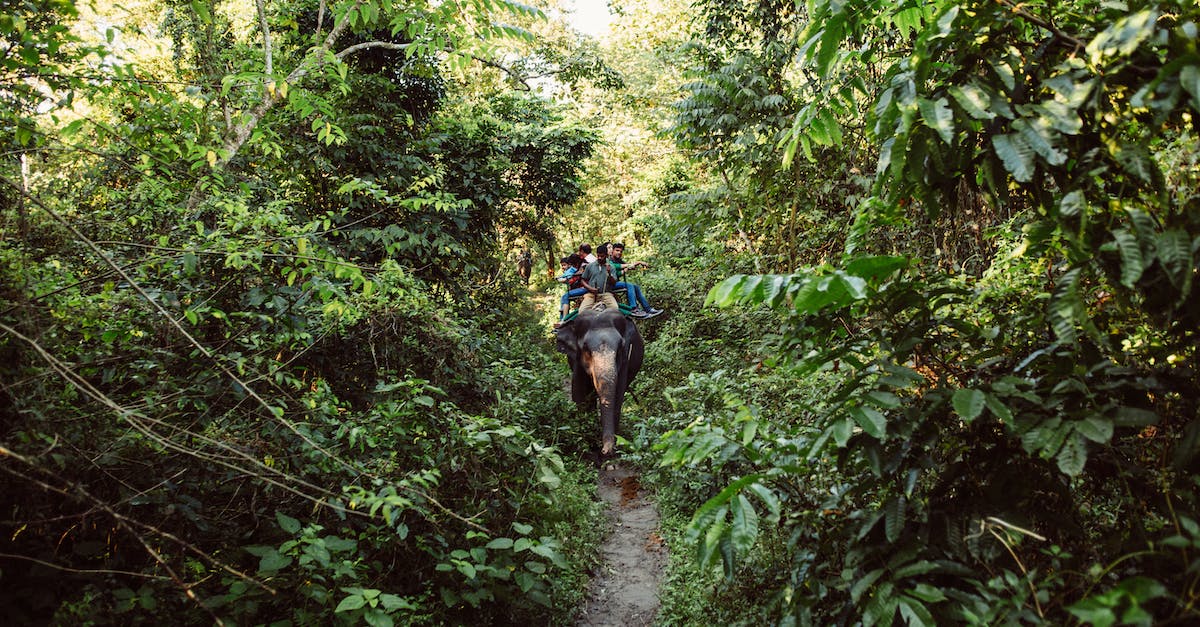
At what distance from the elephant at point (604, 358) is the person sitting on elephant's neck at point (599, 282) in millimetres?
223

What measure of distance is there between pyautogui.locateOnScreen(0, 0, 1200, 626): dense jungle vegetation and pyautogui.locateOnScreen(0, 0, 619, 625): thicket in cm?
3

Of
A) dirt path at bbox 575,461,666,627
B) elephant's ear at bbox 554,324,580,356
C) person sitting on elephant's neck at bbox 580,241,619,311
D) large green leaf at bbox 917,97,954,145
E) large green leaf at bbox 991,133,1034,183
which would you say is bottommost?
dirt path at bbox 575,461,666,627

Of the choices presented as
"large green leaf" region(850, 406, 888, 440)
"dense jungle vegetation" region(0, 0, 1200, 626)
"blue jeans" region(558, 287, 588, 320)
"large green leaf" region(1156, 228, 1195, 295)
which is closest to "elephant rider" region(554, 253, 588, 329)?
"blue jeans" region(558, 287, 588, 320)

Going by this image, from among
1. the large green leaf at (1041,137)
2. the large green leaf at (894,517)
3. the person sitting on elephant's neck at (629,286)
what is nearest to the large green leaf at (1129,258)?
the large green leaf at (1041,137)

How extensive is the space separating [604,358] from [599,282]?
1.42 metres

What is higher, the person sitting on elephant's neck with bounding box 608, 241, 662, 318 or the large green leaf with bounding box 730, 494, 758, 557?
the large green leaf with bounding box 730, 494, 758, 557

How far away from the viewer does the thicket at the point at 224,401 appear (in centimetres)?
266

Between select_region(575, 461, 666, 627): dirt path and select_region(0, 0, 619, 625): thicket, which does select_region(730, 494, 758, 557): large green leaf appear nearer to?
select_region(0, 0, 619, 625): thicket

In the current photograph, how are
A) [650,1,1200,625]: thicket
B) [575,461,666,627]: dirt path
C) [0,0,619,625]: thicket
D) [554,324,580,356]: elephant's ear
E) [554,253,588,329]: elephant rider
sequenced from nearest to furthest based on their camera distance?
[650,1,1200,625]: thicket, [0,0,619,625]: thicket, [575,461,666,627]: dirt path, [554,324,580,356]: elephant's ear, [554,253,588,329]: elephant rider

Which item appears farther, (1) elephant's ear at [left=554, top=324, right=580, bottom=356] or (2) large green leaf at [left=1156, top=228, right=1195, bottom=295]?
(1) elephant's ear at [left=554, top=324, right=580, bottom=356]

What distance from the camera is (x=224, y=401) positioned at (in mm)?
3727

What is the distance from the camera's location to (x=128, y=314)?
11.8ft

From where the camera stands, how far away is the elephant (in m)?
7.63

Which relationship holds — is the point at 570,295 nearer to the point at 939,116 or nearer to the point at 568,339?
the point at 568,339
